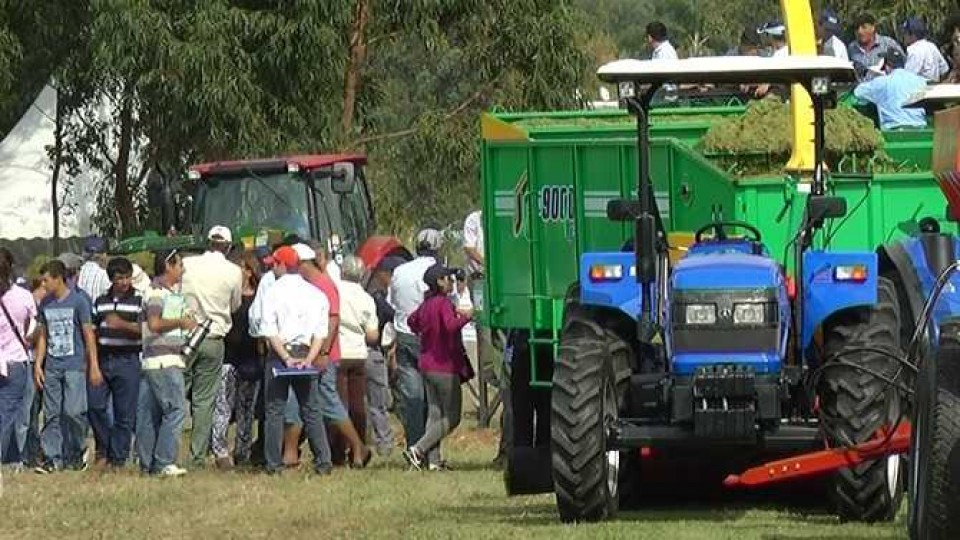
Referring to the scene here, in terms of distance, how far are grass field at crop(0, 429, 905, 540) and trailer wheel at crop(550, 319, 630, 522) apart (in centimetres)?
19

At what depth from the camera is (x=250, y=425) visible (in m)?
21.3

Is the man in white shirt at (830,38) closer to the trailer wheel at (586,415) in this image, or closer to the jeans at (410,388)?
the jeans at (410,388)

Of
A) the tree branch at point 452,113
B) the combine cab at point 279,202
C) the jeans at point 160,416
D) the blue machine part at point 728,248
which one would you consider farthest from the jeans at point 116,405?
the tree branch at point 452,113

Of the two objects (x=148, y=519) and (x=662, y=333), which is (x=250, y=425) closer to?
(x=148, y=519)

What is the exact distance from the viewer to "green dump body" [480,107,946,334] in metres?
15.4

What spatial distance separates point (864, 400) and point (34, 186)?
36.6m

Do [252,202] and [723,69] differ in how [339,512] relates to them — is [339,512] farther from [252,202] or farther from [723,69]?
[252,202]

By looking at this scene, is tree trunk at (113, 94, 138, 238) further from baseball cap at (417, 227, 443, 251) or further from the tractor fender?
the tractor fender

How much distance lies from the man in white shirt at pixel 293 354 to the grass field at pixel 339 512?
293 mm

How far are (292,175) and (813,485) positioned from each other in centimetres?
1214

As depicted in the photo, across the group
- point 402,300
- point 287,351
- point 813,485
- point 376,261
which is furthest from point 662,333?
point 376,261

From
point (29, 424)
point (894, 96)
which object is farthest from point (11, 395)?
point (894, 96)

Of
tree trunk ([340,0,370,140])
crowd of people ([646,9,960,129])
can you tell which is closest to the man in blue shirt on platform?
crowd of people ([646,9,960,129])

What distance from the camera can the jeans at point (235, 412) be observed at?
2119cm
